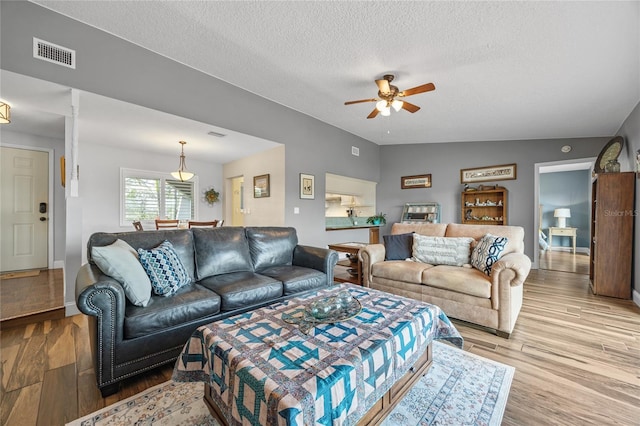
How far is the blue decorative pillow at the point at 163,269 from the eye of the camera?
203 centimetres

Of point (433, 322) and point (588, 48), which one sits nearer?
point (433, 322)

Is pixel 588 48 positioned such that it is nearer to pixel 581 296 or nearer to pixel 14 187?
pixel 581 296

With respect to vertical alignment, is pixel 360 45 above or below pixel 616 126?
above

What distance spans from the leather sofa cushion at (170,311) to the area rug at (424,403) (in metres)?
0.38

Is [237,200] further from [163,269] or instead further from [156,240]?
[163,269]

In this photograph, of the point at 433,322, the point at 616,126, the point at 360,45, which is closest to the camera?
the point at 433,322

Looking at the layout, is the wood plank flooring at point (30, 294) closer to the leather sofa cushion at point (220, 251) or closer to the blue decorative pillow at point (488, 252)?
the leather sofa cushion at point (220, 251)

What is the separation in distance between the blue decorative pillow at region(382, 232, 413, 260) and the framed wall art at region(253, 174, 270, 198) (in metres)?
2.51

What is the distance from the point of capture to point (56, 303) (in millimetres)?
2859

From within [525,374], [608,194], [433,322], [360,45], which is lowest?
[525,374]

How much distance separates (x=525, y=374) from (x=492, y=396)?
0.44 meters

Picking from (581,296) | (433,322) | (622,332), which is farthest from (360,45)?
(581,296)

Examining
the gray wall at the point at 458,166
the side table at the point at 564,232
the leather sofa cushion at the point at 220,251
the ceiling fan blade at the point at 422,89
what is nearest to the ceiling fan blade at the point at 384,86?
the ceiling fan blade at the point at 422,89

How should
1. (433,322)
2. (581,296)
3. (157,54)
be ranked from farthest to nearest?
(581,296)
(157,54)
(433,322)
